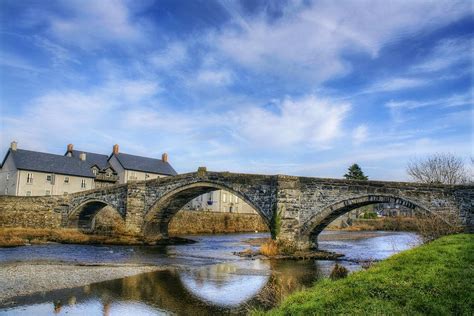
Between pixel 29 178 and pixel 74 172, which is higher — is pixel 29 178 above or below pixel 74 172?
below

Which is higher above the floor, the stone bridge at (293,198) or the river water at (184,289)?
the stone bridge at (293,198)

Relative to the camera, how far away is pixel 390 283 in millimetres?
8984

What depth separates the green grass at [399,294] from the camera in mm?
7441

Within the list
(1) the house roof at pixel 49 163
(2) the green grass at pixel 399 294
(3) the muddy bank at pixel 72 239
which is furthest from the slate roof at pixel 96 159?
(2) the green grass at pixel 399 294

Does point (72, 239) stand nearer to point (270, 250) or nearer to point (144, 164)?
point (270, 250)

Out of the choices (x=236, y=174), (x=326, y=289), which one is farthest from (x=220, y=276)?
(x=236, y=174)

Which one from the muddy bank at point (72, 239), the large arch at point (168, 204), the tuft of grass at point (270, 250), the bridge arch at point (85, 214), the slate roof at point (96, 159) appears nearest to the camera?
the tuft of grass at point (270, 250)

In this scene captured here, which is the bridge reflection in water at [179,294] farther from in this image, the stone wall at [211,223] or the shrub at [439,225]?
the stone wall at [211,223]

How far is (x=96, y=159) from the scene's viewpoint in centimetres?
6719

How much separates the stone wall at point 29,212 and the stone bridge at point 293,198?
969 cm

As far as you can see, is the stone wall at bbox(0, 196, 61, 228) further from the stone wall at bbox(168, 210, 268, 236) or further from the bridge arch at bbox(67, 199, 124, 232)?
the stone wall at bbox(168, 210, 268, 236)

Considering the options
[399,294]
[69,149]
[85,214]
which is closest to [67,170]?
[69,149]

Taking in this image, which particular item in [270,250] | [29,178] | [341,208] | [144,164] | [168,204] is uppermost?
[144,164]

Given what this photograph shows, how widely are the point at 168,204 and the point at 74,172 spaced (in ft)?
104
